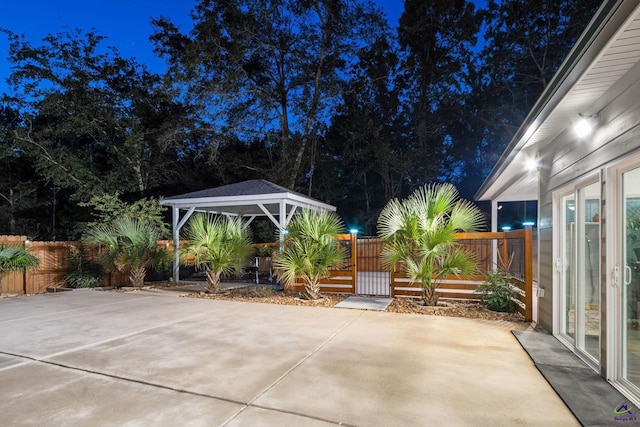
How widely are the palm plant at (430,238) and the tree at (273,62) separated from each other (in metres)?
11.0

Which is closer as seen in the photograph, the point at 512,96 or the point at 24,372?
the point at 24,372

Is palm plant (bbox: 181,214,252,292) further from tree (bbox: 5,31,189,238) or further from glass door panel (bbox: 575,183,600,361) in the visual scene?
tree (bbox: 5,31,189,238)

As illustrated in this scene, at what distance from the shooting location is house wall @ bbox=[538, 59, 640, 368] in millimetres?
2953

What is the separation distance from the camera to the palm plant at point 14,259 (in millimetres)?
8273

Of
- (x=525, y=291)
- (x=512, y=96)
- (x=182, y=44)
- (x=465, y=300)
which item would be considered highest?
(x=182, y=44)

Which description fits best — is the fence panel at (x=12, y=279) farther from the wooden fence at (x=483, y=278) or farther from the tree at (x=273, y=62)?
the tree at (x=273, y=62)

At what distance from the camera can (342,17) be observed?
17.8 meters

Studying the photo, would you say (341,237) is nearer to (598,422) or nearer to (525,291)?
(525,291)

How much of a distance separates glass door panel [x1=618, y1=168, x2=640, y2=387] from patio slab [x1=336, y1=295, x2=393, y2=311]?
12.7ft

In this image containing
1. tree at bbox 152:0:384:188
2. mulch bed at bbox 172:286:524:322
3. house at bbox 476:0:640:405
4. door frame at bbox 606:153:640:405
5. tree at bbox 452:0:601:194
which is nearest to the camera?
house at bbox 476:0:640:405

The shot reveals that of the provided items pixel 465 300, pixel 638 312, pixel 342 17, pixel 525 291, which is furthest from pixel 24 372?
pixel 342 17

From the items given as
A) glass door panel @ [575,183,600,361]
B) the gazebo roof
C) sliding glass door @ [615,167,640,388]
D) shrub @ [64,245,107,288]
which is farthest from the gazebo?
sliding glass door @ [615,167,640,388]

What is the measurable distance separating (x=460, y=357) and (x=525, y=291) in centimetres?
245

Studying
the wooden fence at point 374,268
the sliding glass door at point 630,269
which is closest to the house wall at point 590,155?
the sliding glass door at point 630,269
